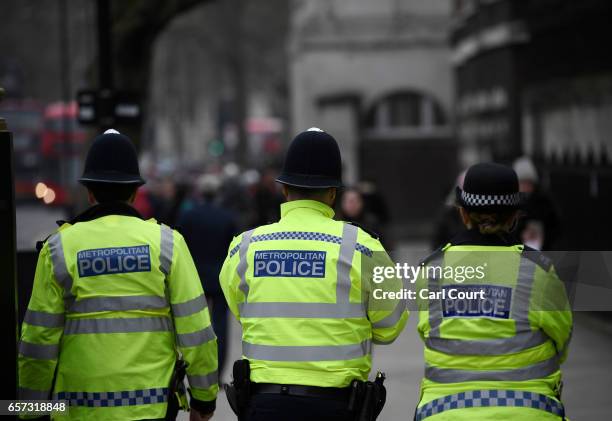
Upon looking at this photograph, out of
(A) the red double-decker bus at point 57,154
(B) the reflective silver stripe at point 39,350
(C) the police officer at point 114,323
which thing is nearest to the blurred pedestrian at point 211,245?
(C) the police officer at point 114,323

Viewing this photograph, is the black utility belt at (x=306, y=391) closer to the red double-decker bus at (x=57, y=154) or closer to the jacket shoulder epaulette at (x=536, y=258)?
the jacket shoulder epaulette at (x=536, y=258)

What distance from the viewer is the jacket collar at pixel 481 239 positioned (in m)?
4.72

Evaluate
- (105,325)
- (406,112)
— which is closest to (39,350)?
(105,325)

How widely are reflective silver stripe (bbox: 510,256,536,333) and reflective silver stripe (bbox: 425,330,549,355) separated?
0.03 meters

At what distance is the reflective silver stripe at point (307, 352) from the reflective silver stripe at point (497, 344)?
0.42 metres

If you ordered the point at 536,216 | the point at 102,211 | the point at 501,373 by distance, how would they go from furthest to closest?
the point at 536,216, the point at 102,211, the point at 501,373

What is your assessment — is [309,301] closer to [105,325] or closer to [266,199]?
[105,325]

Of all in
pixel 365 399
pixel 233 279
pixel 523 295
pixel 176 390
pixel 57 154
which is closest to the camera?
pixel 523 295

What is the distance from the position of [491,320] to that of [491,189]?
49cm

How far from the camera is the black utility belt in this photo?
15.6ft

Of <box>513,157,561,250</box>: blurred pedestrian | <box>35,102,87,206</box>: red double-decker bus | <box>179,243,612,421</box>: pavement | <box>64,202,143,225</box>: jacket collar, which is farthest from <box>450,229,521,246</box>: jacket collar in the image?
<box>35,102,87,206</box>: red double-decker bus

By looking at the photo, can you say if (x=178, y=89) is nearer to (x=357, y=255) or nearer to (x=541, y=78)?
(x=541, y=78)

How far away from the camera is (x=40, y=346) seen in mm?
5109

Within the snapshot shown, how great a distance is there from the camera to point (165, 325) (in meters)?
5.27
